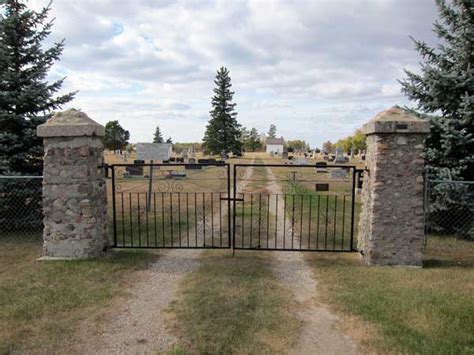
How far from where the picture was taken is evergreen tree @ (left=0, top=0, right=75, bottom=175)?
274 inches

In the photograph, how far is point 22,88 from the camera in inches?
289

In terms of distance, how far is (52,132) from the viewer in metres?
5.34

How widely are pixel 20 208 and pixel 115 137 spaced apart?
153ft

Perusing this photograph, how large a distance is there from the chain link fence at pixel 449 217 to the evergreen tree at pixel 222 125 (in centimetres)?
3798

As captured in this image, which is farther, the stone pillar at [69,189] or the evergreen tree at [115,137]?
the evergreen tree at [115,137]

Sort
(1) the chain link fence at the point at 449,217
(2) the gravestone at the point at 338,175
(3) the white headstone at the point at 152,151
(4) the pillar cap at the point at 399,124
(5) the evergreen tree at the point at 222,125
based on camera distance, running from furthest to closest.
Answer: (5) the evergreen tree at the point at 222,125
(2) the gravestone at the point at 338,175
(3) the white headstone at the point at 152,151
(1) the chain link fence at the point at 449,217
(4) the pillar cap at the point at 399,124

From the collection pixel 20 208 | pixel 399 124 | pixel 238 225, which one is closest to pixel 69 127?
pixel 20 208

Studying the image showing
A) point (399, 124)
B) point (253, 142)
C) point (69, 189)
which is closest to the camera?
point (399, 124)

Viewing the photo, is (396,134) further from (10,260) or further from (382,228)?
(10,260)

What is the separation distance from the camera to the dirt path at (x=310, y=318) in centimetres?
320

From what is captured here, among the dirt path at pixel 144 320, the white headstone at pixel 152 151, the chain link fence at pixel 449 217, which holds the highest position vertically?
the white headstone at pixel 152 151

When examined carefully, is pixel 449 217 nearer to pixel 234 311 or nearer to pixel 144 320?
pixel 234 311

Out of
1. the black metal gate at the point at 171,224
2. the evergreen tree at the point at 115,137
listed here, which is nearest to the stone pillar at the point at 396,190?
the black metal gate at the point at 171,224

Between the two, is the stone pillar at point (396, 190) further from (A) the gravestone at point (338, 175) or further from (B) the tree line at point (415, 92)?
(A) the gravestone at point (338, 175)
